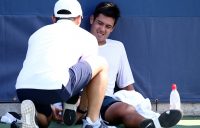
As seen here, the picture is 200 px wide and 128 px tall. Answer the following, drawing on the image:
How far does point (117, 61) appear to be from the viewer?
15.0 ft

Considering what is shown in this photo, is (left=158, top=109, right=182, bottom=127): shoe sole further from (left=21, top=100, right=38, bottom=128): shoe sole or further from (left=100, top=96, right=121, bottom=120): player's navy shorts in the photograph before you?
(left=21, top=100, right=38, bottom=128): shoe sole

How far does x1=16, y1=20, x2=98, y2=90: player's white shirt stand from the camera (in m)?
3.39

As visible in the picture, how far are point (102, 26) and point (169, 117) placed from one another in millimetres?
Result: 1280

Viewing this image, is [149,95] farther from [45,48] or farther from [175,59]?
[45,48]

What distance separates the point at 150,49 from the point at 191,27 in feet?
1.37

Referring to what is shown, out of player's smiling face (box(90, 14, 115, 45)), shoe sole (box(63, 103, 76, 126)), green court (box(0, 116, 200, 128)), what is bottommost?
green court (box(0, 116, 200, 128))

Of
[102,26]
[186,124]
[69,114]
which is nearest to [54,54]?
[69,114]

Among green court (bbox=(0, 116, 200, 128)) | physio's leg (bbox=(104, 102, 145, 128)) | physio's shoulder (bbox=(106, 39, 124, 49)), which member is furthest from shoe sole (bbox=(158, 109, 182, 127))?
physio's shoulder (bbox=(106, 39, 124, 49))

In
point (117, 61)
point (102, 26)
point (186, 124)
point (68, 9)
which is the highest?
point (68, 9)

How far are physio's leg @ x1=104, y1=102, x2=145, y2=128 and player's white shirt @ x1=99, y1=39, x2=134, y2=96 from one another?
0.49 meters

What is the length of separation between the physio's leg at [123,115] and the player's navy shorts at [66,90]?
54 cm

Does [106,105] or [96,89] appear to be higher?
[96,89]

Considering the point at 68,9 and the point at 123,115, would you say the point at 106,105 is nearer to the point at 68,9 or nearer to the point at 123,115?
the point at 123,115

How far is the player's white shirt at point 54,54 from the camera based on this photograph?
3393 millimetres
